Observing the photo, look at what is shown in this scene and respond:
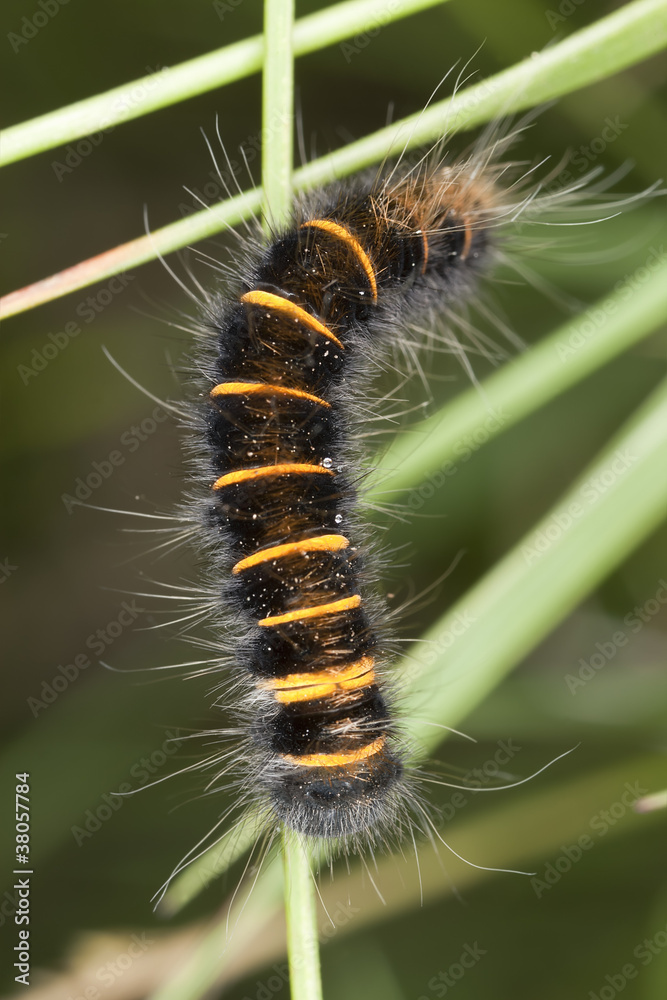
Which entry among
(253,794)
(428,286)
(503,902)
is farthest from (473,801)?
(428,286)

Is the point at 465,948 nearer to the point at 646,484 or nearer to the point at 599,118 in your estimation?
the point at 646,484

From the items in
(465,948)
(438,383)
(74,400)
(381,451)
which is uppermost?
(74,400)
